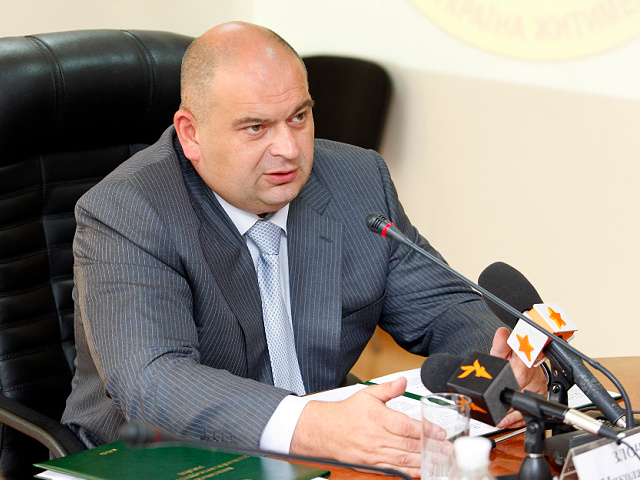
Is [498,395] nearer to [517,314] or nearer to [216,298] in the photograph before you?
[517,314]

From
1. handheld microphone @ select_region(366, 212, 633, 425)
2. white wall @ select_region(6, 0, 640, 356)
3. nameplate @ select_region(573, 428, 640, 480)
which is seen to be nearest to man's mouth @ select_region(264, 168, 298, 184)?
handheld microphone @ select_region(366, 212, 633, 425)

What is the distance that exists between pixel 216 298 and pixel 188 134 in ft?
1.25

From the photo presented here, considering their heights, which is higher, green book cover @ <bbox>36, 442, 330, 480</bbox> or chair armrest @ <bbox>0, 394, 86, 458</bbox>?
green book cover @ <bbox>36, 442, 330, 480</bbox>

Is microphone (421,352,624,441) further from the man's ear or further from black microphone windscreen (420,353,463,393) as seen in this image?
the man's ear

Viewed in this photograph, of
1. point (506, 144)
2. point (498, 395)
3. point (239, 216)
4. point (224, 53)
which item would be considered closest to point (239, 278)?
point (239, 216)

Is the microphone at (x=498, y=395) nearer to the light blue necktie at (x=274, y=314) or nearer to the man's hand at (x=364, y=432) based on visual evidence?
the man's hand at (x=364, y=432)

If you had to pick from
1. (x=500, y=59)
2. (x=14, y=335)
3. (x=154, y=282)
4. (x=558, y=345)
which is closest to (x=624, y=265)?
(x=500, y=59)

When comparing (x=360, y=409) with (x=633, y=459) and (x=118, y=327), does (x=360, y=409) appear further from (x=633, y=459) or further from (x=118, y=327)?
(x=118, y=327)

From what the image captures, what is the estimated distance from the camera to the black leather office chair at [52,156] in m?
1.71

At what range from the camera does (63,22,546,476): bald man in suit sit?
1.29 m

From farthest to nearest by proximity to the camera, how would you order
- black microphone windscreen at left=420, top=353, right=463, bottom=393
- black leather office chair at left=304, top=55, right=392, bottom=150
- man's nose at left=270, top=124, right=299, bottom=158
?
black leather office chair at left=304, top=55, right=392, bottom=150, man's nose at left=270, top=124, right=299, bottom=158, black microphone windscreen at left=420, top=353, right=463, bottom=393

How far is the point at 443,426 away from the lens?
3.27 ft

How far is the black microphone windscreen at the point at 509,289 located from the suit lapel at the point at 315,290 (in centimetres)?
51

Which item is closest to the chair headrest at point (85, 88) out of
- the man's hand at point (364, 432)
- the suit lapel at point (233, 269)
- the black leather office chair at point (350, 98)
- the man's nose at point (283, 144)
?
the suit lapel at point (233, 269)
